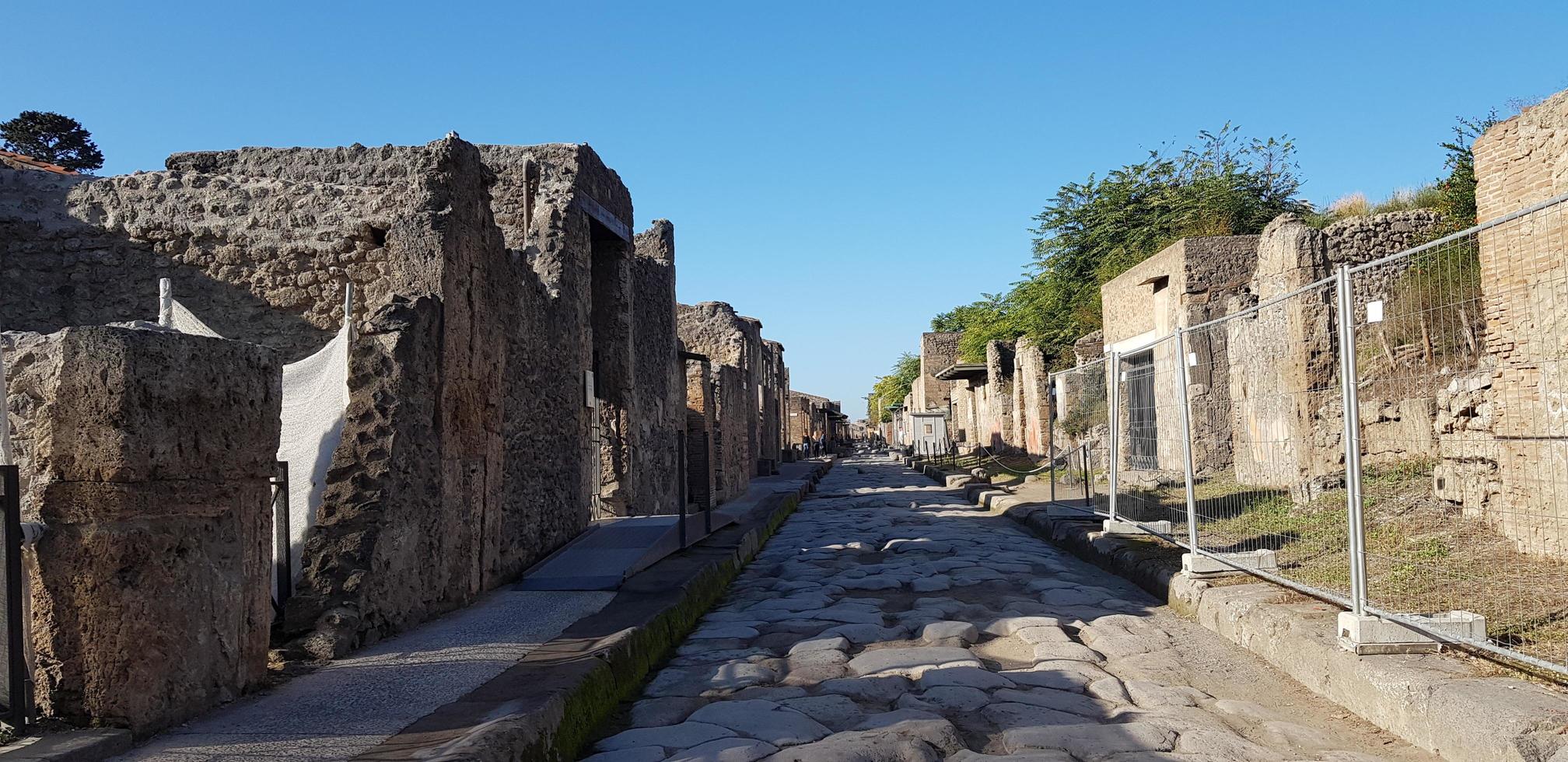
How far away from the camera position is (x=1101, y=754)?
3811 millimetres

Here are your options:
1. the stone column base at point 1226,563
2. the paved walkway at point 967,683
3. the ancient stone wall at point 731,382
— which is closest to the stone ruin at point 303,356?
the paved walkway at point 967,683

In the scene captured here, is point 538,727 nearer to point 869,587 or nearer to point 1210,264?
point 869,587

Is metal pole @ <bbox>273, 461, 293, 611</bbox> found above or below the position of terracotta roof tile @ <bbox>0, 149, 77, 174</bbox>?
below

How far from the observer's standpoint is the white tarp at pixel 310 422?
18.2 ft

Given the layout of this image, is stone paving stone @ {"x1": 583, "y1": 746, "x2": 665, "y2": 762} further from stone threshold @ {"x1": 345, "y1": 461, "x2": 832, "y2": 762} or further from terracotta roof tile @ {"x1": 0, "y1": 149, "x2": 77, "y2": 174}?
terracotta roof tile @ {"x1": 0, "y1": 149, "x2": 77, "y2": 174}

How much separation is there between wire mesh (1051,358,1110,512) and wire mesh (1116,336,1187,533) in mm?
661

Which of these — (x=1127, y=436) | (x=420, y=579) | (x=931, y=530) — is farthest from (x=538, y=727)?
(x=931, y=530)

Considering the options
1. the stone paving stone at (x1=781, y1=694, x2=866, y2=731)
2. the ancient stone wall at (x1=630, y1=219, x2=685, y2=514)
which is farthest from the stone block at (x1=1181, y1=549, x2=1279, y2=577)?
the ancient stone wall at (x1=630, y1=219, x2=685, y2=514)

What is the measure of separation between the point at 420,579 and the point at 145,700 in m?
2.18

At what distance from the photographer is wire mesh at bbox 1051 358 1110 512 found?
12219 millimetres

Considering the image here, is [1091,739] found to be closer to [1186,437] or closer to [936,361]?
[1186,437]

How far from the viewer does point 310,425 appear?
5.80 meters

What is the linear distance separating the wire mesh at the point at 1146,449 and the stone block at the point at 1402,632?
4539 millimetres

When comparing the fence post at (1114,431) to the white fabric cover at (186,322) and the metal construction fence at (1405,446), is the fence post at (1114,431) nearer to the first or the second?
the metal construction fence at (1405,446)
